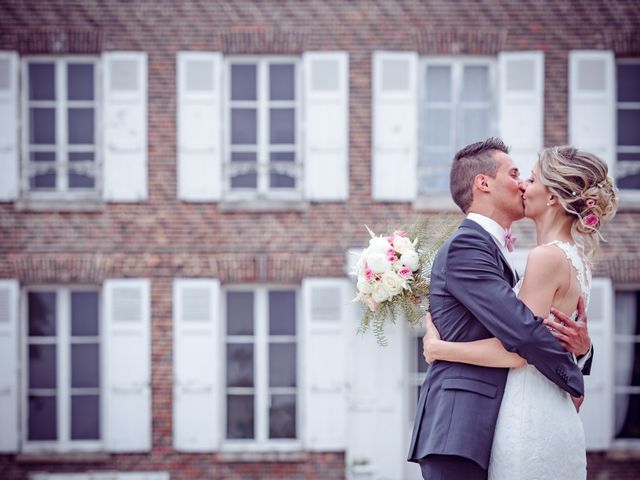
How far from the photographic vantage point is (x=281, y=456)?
9656 millimetres

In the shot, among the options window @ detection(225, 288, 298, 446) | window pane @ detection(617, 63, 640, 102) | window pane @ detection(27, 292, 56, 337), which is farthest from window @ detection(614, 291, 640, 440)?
window pane @ detection(27, 292, 56, 337)

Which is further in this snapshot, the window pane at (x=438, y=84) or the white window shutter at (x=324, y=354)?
the window pane at (x=438, y=84)

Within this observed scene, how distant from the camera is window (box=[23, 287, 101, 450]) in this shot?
9.84m

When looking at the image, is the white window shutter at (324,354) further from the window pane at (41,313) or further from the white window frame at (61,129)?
the window pane at (41,313)

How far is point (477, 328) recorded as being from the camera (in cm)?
333

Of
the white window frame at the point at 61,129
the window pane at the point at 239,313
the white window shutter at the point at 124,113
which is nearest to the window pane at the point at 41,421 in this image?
the window pane at the point at 239,313

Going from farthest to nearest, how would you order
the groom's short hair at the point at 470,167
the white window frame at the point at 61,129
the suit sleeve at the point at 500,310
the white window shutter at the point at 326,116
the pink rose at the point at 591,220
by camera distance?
the white window frame at the point at 61,129 < the white window shutter at the point at 326,116 < the groom's short hair at the point at 470,167 < the pink rose at the point at 591,220 < the suit sleeve at the point at 500,310

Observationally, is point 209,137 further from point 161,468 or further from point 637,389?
point 637,389

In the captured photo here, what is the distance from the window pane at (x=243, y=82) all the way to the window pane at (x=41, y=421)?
4268 millimetres

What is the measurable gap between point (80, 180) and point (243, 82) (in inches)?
88.7

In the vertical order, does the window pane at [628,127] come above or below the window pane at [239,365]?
above

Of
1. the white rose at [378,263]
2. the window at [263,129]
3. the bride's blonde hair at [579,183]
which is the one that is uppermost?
the window at [263,129]

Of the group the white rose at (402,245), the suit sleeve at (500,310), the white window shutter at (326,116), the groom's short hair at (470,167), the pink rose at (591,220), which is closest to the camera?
the suit sleeve at (500,310)

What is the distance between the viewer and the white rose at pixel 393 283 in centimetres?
370
